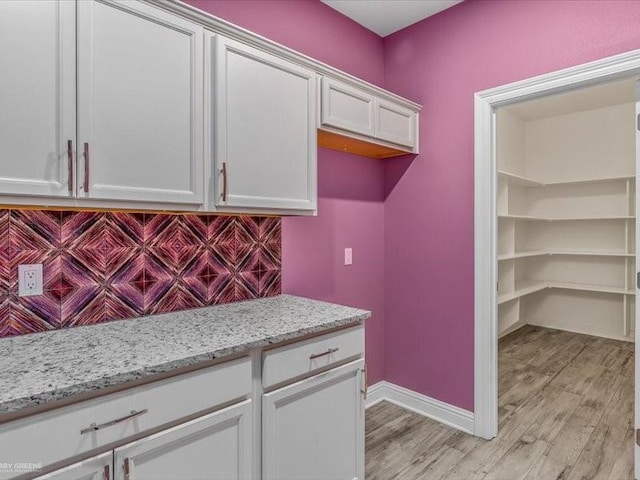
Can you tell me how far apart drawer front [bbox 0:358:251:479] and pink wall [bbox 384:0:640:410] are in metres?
1.66

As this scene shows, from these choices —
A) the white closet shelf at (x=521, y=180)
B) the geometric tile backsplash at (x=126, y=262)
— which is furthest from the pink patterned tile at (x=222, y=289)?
the white closet shelf at (x=521, y=180)

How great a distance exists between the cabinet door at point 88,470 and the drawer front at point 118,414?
0.03 meters

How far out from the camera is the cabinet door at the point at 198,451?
1.14 m

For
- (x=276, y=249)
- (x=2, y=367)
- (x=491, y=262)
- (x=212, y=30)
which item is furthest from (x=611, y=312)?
(x=2, y=367)

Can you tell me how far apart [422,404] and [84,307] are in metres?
2.23

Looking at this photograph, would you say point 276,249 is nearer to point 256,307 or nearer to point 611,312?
point 256,307

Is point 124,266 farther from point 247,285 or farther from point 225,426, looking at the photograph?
point 225,426

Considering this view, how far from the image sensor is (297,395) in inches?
61.6

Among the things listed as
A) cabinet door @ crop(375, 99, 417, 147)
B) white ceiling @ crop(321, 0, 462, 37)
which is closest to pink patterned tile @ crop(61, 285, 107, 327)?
cabinet door @ crop(375, 99, 417, 147)

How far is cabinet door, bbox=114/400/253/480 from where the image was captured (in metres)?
1.14

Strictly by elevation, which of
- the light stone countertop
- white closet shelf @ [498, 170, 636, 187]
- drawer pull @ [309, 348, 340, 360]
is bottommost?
drawer pull @ [309, 348, 340, 360]

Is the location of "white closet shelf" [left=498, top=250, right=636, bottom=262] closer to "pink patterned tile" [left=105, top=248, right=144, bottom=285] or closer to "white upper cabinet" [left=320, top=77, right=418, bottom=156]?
"white upper cabinet" [left=320, top=77, right=418, bottom=156]

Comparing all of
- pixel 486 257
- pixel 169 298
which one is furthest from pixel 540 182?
pixel 169 298

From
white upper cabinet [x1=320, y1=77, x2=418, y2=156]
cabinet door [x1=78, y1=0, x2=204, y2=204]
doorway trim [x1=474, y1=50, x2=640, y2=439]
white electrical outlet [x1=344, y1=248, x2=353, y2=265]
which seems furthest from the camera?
white electrical outlet [x1=344, y1=248, x2=353, y2=265]
